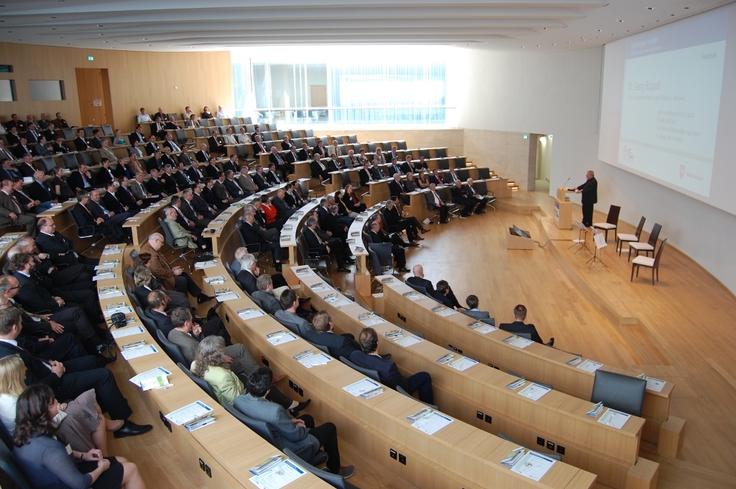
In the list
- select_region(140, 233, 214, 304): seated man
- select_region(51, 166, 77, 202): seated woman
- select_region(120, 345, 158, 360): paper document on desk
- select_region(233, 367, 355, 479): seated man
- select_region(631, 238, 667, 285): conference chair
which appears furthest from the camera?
select_region(51, 166, 77, 202): seated woman

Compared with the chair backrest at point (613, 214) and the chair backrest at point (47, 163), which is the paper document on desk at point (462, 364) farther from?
the chair backrest at point (47, 163)

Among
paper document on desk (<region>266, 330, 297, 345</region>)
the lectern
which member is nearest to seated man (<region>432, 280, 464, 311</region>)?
paper document on desk (<region>266, 330, 297, 345</region>)

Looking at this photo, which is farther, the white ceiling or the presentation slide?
the white ceiling

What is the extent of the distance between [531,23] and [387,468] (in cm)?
890

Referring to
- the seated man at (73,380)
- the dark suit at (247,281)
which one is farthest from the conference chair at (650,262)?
the seated man at (73,380)

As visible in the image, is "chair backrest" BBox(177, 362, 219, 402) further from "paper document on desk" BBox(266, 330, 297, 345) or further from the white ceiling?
the white ceiling

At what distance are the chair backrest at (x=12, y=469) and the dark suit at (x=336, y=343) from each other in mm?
2718

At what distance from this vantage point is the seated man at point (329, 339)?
552 centimetres

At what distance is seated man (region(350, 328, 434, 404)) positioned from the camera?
506 cm

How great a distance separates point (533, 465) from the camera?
377 centimetres

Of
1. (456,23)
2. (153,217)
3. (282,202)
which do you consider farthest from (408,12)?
(153,217)

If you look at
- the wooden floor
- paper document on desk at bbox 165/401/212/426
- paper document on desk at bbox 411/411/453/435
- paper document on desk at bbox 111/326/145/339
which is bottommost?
the wooden floor

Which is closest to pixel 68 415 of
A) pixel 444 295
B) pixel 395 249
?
pixel 444 295

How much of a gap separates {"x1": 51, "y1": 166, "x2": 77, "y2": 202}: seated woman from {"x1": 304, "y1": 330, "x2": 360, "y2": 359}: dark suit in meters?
6.93
